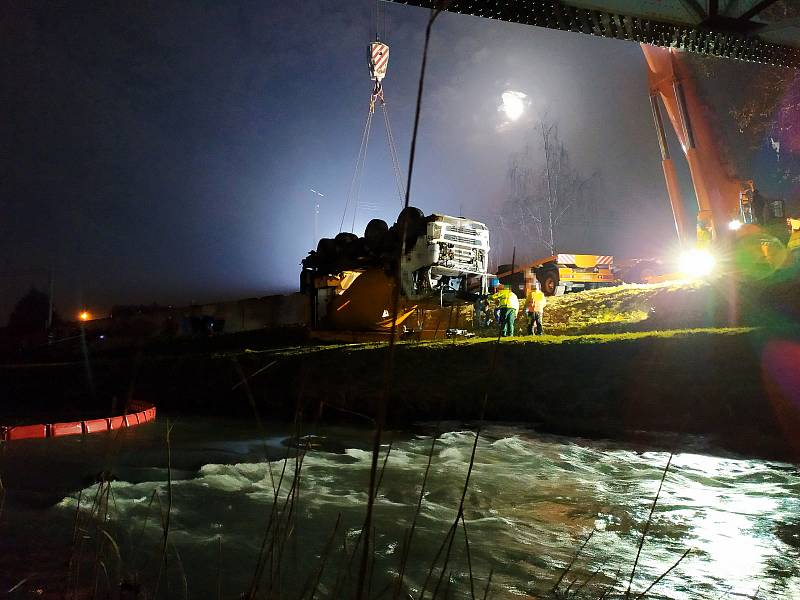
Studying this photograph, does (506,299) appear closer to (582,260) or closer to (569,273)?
(569,273)

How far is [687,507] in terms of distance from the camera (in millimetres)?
4945

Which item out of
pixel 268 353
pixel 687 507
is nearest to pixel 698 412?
pixel 687 507

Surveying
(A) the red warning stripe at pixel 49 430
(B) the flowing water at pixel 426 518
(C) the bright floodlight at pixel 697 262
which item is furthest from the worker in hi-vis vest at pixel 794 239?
(A) the red warning stripe at pixel 49 430

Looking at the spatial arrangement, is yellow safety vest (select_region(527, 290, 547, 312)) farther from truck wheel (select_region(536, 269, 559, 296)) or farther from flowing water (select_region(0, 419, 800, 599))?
truck wheel (select_region(536, 269, 559, 296))

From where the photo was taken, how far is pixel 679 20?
4859 mm

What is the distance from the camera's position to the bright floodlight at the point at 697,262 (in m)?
17.3

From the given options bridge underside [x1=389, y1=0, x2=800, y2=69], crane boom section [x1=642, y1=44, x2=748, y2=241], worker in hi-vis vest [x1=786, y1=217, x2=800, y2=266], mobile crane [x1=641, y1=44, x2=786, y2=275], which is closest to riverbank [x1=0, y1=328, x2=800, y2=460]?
bridge underside [x1=389, y1=0, x2=800, y2=69]

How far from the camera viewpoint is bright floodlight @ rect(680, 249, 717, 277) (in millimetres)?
17297

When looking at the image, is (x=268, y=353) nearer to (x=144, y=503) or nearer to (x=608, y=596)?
(x=144, y=503)

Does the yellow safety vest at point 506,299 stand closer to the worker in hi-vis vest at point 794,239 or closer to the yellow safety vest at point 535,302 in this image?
the yellow safety vest at point 535,302

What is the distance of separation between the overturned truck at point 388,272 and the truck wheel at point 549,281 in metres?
7.54

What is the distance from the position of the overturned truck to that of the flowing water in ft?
20.9

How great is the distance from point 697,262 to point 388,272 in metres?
11.2

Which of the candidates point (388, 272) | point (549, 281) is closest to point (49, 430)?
point (388, 272)
